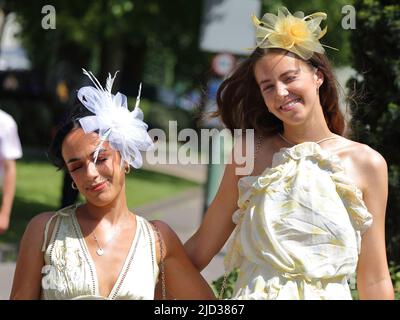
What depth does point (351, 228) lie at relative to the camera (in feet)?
9.95

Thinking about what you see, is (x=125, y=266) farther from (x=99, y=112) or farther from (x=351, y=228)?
(x=351, y=228)

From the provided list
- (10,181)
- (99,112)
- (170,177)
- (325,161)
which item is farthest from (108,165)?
(170,177)

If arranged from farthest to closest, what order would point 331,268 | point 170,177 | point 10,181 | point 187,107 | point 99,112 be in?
1. point 187,107
2. point 170,177
3. point 10,181
4. point 99,112
5. point 331,268

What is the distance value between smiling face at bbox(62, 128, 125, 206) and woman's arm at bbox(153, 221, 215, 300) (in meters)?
0.25

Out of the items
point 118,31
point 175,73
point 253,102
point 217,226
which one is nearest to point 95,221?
point 217,226

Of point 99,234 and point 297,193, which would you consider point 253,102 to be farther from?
point 99,234

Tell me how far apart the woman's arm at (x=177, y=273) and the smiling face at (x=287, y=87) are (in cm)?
58

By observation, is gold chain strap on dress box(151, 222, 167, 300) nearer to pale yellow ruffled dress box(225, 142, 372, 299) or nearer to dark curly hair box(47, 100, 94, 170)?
pale yellow ruffled dress box(225, 142, 372, 299)

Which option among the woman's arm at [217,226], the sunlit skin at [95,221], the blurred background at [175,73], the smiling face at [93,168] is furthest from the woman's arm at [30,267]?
the woman's arm at [217,226]

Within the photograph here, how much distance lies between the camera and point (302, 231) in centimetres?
296

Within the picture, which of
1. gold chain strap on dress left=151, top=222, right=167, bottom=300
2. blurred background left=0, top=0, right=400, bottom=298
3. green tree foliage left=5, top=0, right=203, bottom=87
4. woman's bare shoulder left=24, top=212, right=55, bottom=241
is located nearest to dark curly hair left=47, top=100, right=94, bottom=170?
blurred background left=0, top=0, right=400, bottom=298

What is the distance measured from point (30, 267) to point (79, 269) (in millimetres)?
167

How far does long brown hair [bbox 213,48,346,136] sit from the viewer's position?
338 centimetres
